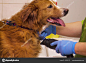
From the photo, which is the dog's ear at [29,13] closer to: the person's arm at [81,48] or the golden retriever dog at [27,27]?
the golden retriever dog at [27,27]

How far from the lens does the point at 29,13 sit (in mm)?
506

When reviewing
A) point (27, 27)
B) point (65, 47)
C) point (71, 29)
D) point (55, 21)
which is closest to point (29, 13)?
point (27, 27)

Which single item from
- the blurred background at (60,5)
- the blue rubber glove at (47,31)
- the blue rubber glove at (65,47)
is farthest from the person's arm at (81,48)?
the blue rubber glove at (47,31)

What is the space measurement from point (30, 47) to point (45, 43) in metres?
0.15

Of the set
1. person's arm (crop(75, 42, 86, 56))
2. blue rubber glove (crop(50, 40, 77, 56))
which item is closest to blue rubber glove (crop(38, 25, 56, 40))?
blue rubber glove (crop(50, 40, 77, 56))

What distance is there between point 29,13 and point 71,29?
460 mm

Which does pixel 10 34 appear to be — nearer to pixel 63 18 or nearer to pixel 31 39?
pixel 31 39

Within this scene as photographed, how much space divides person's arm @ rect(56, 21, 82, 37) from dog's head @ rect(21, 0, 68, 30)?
0.48ft

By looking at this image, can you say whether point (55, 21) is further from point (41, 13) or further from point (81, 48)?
point (81, 48)

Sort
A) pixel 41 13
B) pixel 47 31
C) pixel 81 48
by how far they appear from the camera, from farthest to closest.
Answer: pixel 47 31 → pixel 41 13 → pixel 81 48

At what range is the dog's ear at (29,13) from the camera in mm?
502

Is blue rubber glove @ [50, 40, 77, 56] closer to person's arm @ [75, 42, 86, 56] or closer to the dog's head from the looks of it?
person's arm @ [75, 42, 86, 56]

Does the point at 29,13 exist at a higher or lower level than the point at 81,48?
higher

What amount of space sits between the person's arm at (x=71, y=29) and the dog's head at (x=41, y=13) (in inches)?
5.7
